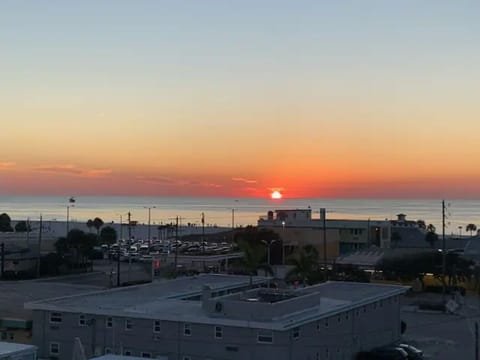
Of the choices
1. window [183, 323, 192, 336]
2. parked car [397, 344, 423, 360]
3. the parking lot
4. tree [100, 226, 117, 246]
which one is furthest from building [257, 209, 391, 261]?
window [183, 323, 192, 336]

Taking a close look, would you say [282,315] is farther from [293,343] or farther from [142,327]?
[142,327]

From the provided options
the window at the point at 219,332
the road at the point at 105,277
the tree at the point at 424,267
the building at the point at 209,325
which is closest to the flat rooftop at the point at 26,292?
the road at the point at 105,277

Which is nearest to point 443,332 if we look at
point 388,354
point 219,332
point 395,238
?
point 388,354

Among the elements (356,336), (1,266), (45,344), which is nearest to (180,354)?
(45,344)

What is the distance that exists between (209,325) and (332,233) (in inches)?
Answer: 1534

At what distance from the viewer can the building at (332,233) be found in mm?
56862

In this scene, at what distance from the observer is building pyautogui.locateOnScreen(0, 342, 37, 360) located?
17547mm

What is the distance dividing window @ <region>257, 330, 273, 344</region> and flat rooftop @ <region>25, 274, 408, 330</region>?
0.23 metres

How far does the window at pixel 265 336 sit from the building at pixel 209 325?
27 mm

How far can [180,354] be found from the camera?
791 inches

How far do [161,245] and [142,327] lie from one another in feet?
185

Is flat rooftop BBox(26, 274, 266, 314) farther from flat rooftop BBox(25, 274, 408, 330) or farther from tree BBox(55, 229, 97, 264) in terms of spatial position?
tree BBox(55, 229, 97, 264)

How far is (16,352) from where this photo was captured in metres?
17.9

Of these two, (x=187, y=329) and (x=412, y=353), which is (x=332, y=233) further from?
(x=187, y=329)
